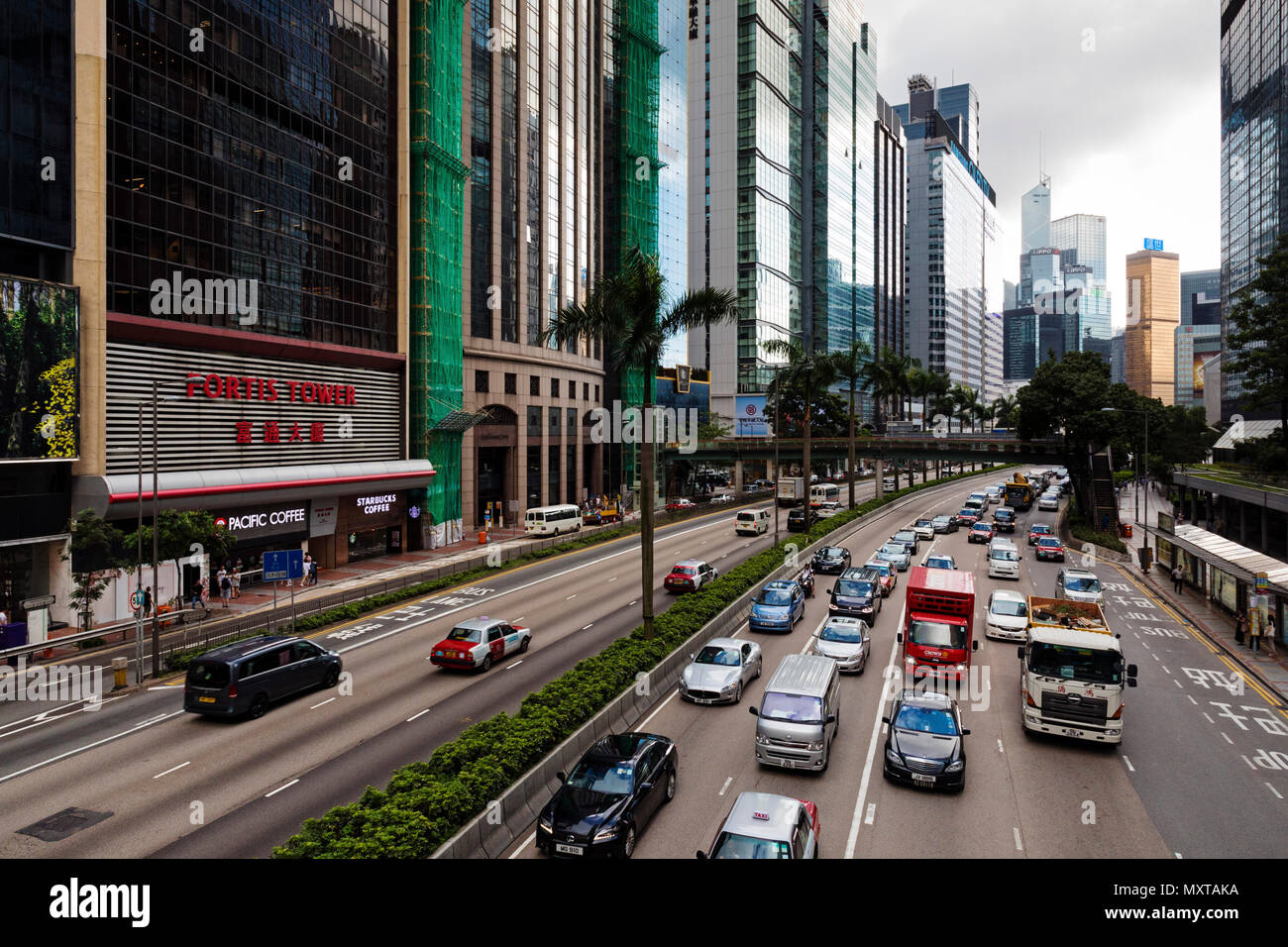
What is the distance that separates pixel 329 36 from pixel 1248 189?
107 meters

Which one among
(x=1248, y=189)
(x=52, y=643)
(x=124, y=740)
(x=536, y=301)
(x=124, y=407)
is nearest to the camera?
(x=124, y=740)

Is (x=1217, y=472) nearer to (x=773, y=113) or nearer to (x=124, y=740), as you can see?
(x=124, y=740)

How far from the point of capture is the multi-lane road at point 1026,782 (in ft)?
49.5

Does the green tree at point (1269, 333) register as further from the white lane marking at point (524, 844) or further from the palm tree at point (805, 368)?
the white lane marking at point (524, 844)

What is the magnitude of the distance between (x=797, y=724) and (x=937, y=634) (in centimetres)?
951

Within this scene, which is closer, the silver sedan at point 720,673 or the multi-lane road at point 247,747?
the multi-lane road at point 247,747

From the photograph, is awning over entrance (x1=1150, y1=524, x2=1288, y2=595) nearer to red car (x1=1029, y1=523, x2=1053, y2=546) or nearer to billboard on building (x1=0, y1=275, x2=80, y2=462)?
red car (x1=1029, y1=523, x2=1053, y2=546)

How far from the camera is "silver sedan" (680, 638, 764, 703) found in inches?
908

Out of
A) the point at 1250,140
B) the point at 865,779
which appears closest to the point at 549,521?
the point at 865,779

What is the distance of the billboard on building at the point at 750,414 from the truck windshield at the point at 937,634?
311 feet

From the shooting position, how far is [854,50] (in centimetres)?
18962

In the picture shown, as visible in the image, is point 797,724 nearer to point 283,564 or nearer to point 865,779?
point 865,779

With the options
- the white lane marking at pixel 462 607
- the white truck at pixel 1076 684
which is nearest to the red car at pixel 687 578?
the white lane marking at pixel 462 607
